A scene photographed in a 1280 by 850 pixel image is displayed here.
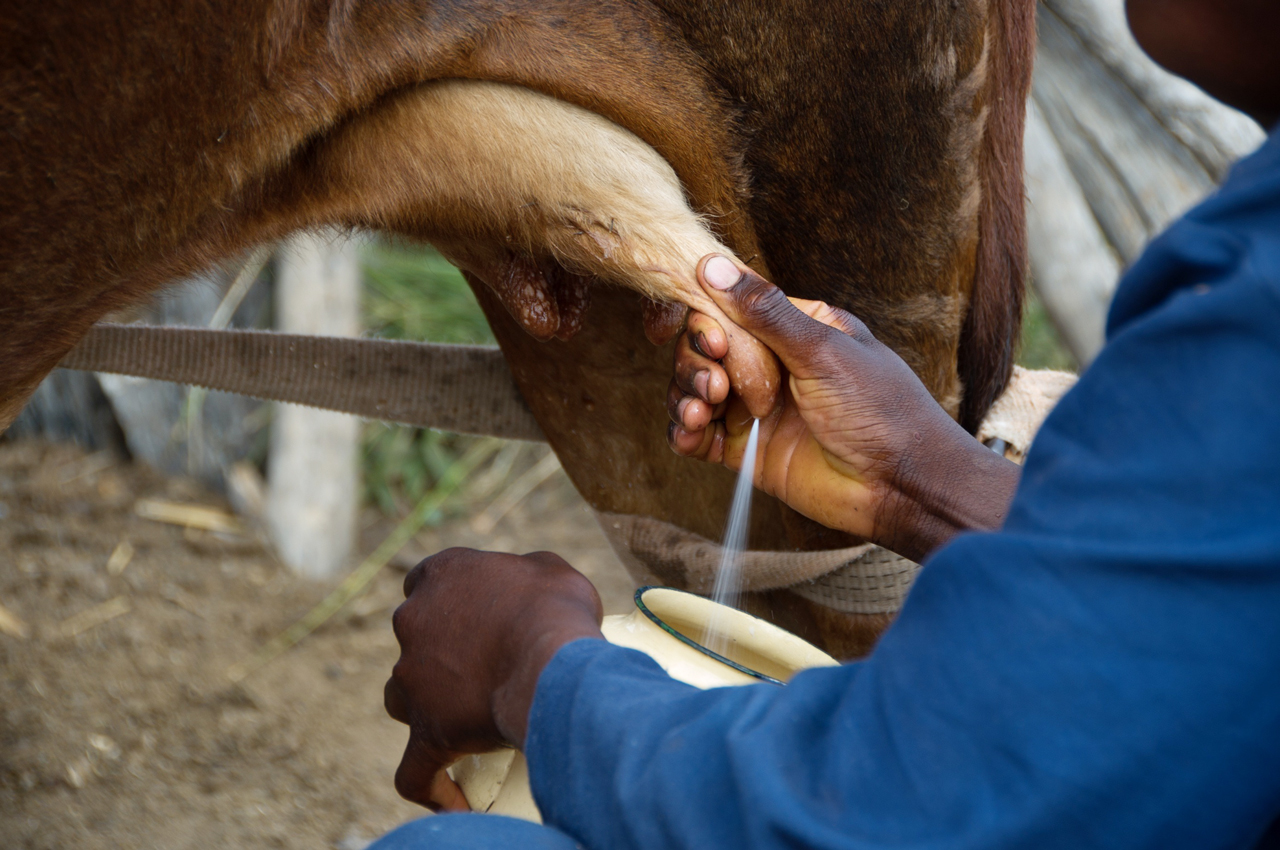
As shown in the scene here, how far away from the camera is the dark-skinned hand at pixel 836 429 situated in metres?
1.05

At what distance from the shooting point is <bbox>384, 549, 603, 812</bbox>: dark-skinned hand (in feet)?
2.79

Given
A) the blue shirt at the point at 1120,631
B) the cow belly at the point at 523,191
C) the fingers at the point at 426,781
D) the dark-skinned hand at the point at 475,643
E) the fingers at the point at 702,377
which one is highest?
the blue shirt at the point at 1120,631

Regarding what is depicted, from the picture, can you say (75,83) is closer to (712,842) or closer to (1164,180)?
(712,842)

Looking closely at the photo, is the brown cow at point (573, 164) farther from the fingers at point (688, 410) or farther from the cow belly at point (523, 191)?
the fingers at point (688, 410)

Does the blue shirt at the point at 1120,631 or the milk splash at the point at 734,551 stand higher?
the blue shirt at the point at 1120,631

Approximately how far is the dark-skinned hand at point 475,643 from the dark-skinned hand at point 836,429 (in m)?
0.25

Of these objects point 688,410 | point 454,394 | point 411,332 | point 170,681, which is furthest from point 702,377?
point 411,332

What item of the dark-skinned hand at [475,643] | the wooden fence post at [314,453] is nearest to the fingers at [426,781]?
the dark-skinned hand at [475,643]

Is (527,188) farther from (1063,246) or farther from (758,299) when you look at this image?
(1063,246)

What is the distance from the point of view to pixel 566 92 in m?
1.07

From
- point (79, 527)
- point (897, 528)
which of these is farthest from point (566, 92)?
point (79, 527)

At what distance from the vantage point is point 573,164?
108cm

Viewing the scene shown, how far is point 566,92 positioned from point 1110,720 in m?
0.79

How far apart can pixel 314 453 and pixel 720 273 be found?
2.18 meters
